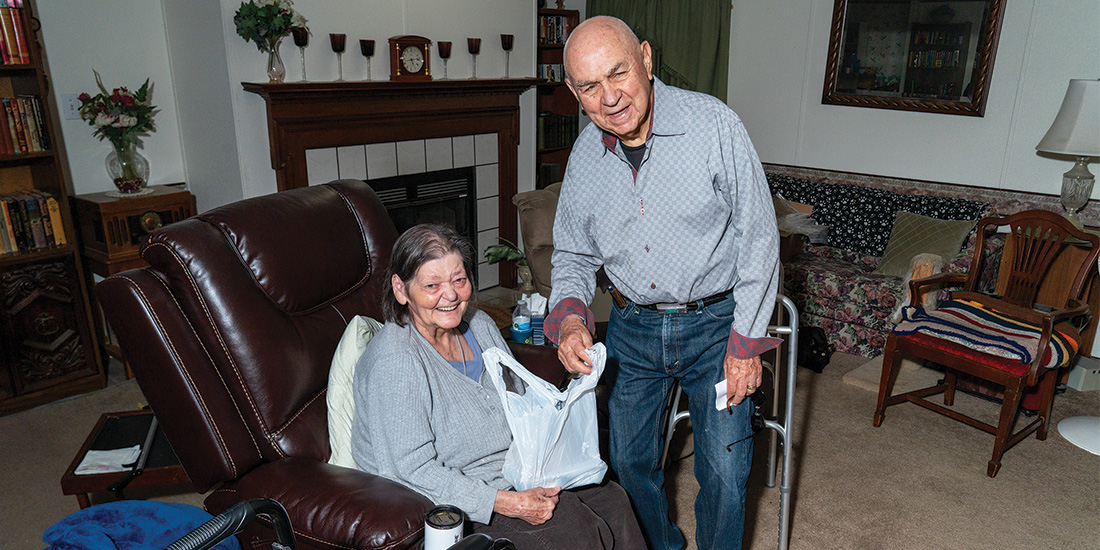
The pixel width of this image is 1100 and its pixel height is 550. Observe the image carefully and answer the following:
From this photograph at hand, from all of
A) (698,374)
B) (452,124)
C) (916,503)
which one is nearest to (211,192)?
(452,124)

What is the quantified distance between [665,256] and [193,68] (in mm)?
2798

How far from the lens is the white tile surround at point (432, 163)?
3.64 meters

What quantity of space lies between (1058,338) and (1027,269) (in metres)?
0.46

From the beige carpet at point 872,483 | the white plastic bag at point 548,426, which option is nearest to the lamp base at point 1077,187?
the beige carpet at point 872,483

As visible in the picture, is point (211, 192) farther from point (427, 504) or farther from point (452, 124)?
point (427, 504)

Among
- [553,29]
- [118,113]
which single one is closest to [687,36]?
[553,29]

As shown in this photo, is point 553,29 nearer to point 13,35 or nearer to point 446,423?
point 13,35

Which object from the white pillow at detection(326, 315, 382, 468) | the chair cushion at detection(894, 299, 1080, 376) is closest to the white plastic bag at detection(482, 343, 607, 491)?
the white pillow at detection(326, 315, 382, 468)

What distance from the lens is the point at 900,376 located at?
346cm

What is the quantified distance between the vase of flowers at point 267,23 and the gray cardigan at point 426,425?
210 cm

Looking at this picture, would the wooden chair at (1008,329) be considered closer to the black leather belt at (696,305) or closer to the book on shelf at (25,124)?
the black leather belt at (696,305)

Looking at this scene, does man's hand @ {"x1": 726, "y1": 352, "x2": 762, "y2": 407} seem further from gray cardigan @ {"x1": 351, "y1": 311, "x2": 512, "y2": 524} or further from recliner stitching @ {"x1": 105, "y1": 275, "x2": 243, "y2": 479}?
recliner stitching @ {"x1": 105, "y1": 275, "x2": 243, "y2": 479}

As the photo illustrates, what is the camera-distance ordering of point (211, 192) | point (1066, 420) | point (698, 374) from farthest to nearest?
point (211, 192), point (1066, 420), point (698, 374)

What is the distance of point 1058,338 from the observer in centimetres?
268
